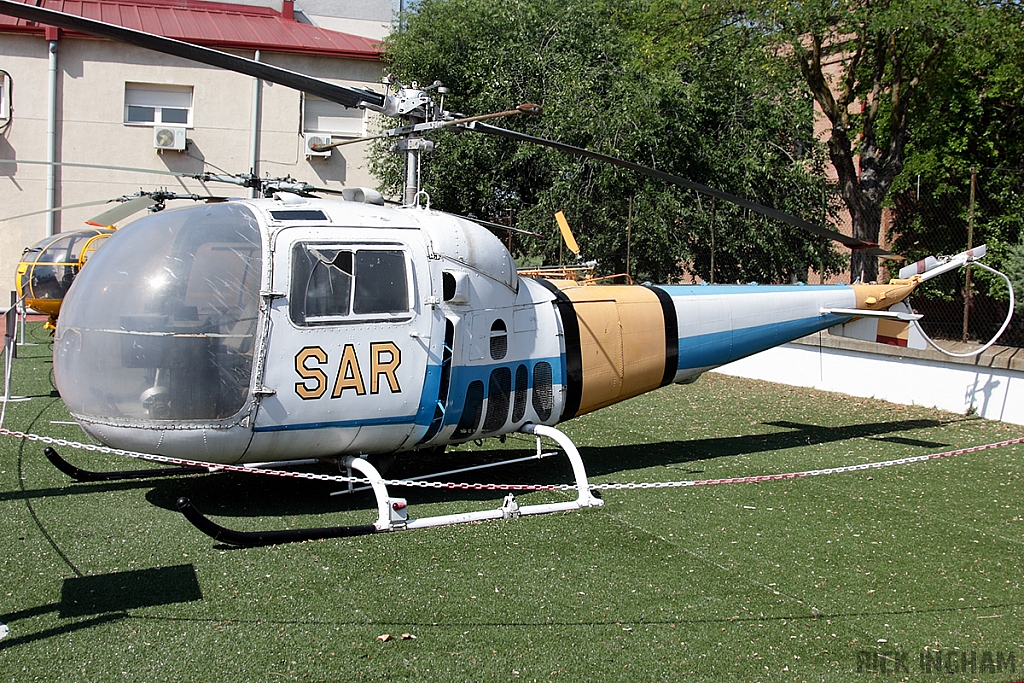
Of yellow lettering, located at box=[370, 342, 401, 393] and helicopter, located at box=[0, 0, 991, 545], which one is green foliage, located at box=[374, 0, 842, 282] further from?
yellow lettering, located at box=[370, 342, 401, 393]

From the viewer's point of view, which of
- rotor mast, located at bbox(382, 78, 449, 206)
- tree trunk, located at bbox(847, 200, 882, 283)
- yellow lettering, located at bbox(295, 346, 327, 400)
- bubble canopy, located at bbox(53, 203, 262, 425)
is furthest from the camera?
tree trunk, located at bbox(847, 200, 882, 283)

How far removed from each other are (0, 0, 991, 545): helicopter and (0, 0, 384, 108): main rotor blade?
0.02m

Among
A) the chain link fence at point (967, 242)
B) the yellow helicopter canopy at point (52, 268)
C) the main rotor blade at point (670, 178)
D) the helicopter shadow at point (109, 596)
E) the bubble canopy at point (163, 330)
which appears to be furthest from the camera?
the yellow helicopter canopy at point (52, 268)

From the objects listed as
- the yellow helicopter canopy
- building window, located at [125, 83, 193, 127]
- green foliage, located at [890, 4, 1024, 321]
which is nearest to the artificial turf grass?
green foliage, located at [890, 4, 1024, 321]

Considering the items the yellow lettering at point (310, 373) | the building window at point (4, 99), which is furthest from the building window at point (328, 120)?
the yellow lettering at point (310, 373)

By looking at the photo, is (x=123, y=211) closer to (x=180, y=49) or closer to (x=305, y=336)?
(x=180, y=49)

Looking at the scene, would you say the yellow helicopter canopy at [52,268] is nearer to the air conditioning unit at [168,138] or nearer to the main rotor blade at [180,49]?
the air conditioning unit at [168,138]

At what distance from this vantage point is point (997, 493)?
324 inches

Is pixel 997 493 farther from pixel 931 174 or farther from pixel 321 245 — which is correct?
pixel 931 174

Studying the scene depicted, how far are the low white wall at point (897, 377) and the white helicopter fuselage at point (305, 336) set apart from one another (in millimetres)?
6743

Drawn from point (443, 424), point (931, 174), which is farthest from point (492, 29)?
point (443, 424)

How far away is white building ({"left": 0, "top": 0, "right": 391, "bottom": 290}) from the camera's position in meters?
25.0

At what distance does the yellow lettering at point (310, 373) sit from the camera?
645 cm

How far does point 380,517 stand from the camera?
6234mm
